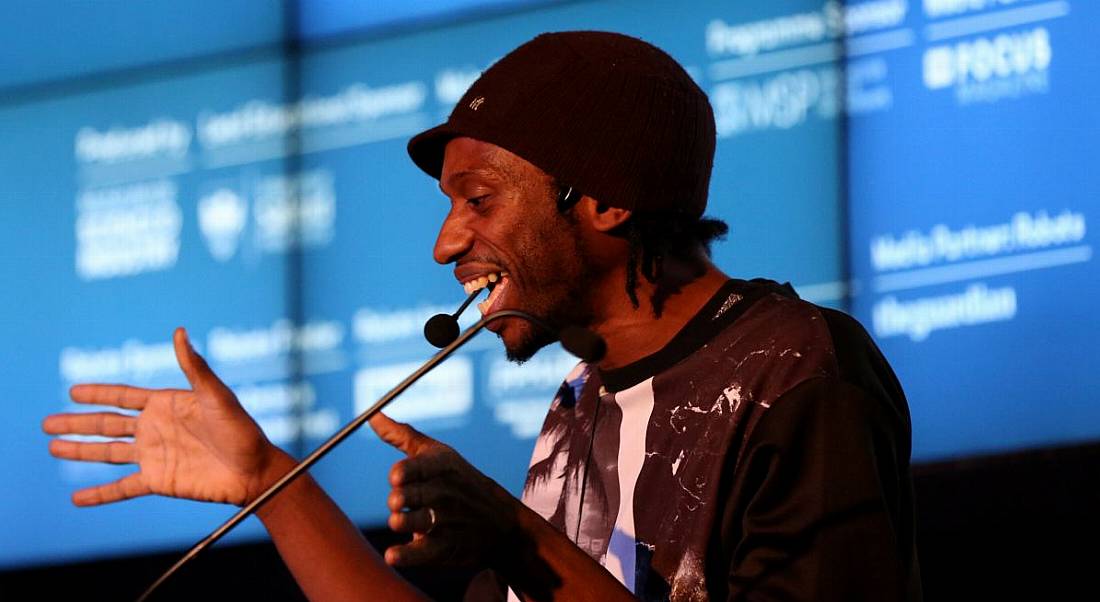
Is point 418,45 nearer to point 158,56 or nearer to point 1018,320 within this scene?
point 158,56

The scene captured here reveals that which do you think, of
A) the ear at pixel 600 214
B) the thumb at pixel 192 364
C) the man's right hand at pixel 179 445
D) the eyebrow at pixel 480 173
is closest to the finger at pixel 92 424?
the man's right hand at pixel 179 445

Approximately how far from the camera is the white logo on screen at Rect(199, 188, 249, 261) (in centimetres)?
344

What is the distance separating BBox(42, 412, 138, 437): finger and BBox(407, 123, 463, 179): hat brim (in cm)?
51

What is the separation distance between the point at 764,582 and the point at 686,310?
16.7 inches

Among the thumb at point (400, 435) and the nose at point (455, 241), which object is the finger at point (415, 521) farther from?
the nose at point (455, 241)

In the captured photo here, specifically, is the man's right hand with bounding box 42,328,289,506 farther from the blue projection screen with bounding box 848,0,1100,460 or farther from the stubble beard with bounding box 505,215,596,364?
the blue projection screen with bounding box 848,0,1100,460

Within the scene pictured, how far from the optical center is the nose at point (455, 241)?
1.89m

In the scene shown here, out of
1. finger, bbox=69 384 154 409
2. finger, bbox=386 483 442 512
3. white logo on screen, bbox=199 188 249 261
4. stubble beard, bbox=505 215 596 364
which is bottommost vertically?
finger, bbox=386 483 442 512

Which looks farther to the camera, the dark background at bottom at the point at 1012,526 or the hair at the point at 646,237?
the dark background at bottom at the point at 1012,526

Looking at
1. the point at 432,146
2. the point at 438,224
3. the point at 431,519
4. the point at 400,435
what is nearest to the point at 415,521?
the point at 431,519

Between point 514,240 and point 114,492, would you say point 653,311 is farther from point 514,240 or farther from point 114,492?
point 114,492

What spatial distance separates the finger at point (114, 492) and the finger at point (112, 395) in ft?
→ 0.28

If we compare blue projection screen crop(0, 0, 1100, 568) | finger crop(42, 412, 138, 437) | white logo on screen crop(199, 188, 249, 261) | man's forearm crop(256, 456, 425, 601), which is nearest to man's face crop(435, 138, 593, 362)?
man's forearm crop(256, 456, 425, 601)

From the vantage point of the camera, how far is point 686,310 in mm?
1886
